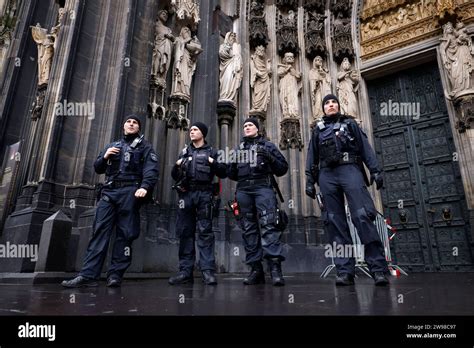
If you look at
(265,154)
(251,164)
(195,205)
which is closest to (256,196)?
(251,164)

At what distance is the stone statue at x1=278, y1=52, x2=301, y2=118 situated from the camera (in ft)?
29.7

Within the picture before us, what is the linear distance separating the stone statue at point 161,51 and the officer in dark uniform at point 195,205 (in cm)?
349

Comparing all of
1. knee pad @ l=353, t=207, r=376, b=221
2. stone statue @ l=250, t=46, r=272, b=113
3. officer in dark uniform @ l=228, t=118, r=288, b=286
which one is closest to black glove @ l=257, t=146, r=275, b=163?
officer in dark uniform @ l=228, t=118, r=288, b=286

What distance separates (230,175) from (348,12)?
29.7ft

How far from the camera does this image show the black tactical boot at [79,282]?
3.20 m

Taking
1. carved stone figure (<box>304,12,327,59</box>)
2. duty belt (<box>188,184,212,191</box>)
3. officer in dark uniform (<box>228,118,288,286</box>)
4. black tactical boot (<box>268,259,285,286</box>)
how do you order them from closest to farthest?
1. black tactical boot (<box>268,259,285,286</box>)
2. officer in dark uniform (<box>228,118,288,286</box>)
3. duty belt (<box>188,184,212,191</box>)
4. carved stone figure (<box>304,12,327,59</box>)

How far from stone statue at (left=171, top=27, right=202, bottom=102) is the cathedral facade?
34 millimetres

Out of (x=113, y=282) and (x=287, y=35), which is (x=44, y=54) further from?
(x=287, y=35)

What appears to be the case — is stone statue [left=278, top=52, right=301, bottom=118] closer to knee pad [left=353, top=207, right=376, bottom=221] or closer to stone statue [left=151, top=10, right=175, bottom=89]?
stone statue [left=151, top=10, right=175, bottom=89]

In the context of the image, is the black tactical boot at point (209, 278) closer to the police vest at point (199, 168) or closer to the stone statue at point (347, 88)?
the police vest at point (199, 168)

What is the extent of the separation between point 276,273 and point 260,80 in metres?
6.94

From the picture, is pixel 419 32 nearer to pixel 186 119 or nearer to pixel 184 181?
Answer: pixel 186 119

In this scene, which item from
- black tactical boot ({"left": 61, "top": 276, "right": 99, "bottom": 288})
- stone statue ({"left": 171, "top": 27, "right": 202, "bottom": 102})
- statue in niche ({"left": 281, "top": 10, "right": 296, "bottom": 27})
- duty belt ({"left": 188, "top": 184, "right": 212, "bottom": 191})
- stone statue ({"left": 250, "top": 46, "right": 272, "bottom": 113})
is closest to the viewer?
black tactical boot ({"left": 61, "top": 276, "right": 99, "bottom": 288})

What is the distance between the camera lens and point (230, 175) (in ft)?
13.1
